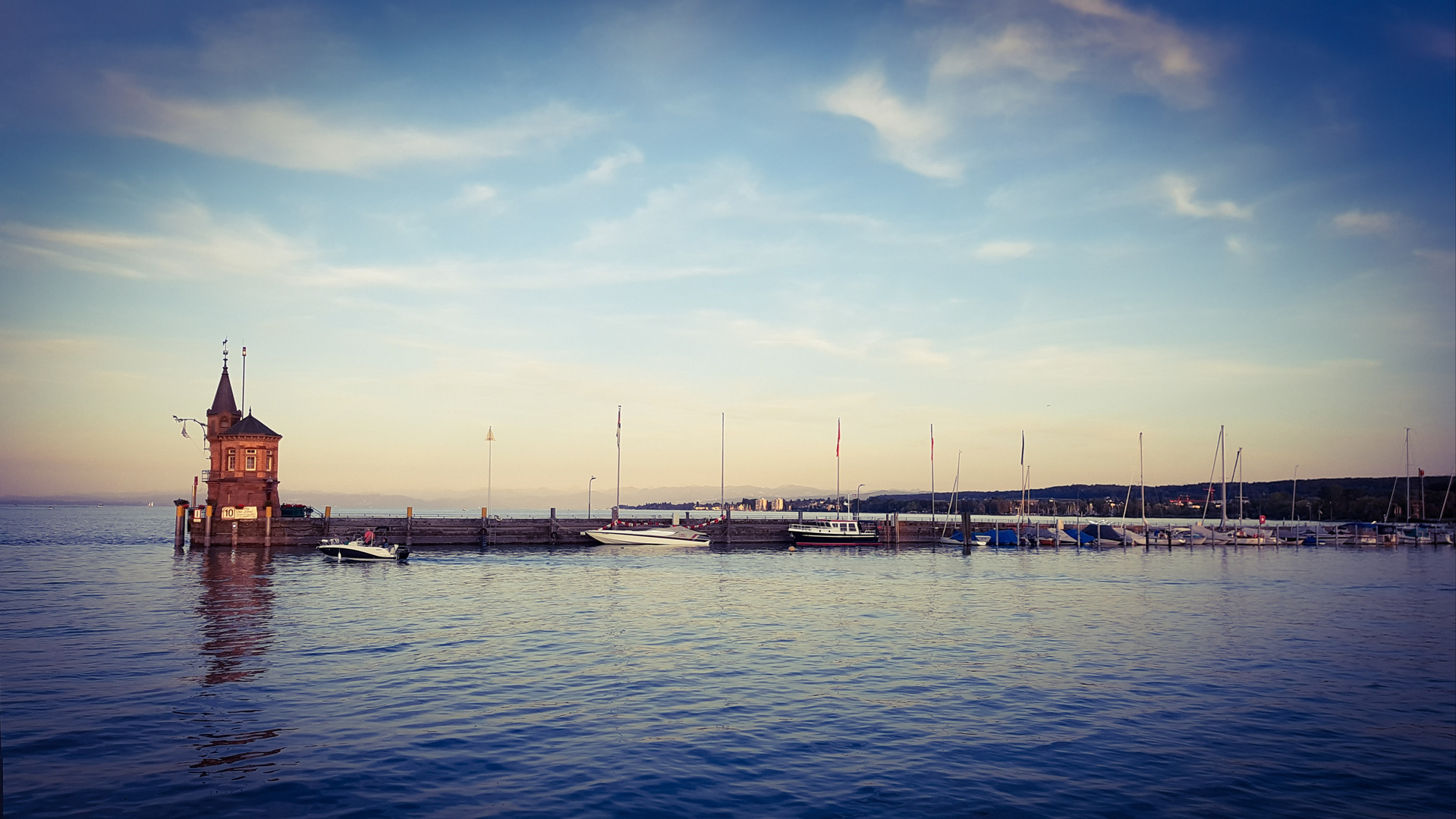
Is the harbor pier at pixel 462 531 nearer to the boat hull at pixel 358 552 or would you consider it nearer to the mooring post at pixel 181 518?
the mooring post at pixel 181 518

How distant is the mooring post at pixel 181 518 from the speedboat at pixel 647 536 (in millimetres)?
37646

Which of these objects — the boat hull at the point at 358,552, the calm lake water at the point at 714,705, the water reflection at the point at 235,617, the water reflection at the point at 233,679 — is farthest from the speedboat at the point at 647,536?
the calm lake water at the point at 714,705

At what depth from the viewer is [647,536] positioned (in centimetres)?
9831

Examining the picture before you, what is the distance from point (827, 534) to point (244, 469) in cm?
6081

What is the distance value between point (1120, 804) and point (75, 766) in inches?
793

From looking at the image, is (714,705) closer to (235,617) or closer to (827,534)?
(235,617)

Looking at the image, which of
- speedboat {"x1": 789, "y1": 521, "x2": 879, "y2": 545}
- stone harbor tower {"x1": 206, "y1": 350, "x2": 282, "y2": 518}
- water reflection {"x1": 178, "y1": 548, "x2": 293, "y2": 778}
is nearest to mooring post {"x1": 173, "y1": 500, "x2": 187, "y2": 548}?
stone harbor tower {"x1": 206, "y1": 350, "x2": 282, "y2": 518}

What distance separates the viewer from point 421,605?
44125mm

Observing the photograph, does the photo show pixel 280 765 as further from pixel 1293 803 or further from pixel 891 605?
pixel 891 605

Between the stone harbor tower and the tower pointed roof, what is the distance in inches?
90.0

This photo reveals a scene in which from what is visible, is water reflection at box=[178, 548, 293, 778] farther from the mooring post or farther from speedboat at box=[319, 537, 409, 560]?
the mooring post

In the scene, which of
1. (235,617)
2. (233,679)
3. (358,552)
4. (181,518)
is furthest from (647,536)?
(233,679)

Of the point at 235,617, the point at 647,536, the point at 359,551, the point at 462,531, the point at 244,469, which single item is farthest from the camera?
the point at 647,536

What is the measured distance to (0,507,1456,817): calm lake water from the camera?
16.9 m
